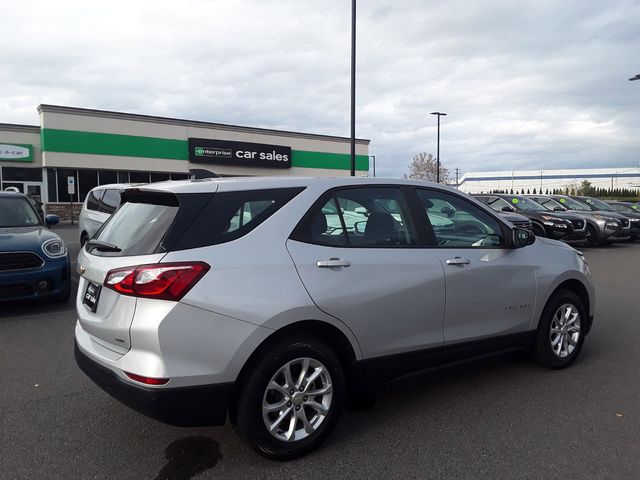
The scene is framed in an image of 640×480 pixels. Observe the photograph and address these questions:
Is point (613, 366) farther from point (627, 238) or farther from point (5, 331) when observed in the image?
point (627, 238)

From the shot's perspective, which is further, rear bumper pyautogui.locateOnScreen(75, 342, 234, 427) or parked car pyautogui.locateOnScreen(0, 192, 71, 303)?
parked car pyautogui.locateOnScreen(0, 192, 71, 303)

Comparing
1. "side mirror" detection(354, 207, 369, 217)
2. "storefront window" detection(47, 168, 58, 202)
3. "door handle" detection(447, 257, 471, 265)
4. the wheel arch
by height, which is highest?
"storefront window" detection(47, 168, 58, 202)

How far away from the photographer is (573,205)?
17922 millimetres

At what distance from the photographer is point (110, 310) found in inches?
118

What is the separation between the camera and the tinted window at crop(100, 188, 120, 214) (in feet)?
34.6

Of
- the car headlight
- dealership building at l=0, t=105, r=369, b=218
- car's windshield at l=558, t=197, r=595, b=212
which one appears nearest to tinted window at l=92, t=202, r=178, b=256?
the car headlight

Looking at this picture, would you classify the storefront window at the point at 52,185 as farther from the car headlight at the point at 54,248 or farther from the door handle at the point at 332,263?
the door handle at the point at 332,263

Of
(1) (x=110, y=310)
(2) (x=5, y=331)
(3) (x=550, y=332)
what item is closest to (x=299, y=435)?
(1) (x=110, y=310)

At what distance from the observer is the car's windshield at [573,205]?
17544 mm

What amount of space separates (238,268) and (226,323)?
0.31 m

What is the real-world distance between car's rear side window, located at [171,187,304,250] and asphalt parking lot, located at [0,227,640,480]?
4.34 ft

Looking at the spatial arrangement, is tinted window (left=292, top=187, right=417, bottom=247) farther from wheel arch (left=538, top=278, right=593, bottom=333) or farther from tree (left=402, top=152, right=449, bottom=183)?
tree (left=402, top=152, right=449, bottom=183)

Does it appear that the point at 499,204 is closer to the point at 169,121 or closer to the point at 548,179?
the point at 169,121

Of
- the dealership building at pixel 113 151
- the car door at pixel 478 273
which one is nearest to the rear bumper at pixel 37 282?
the car door at pixel 478 273
